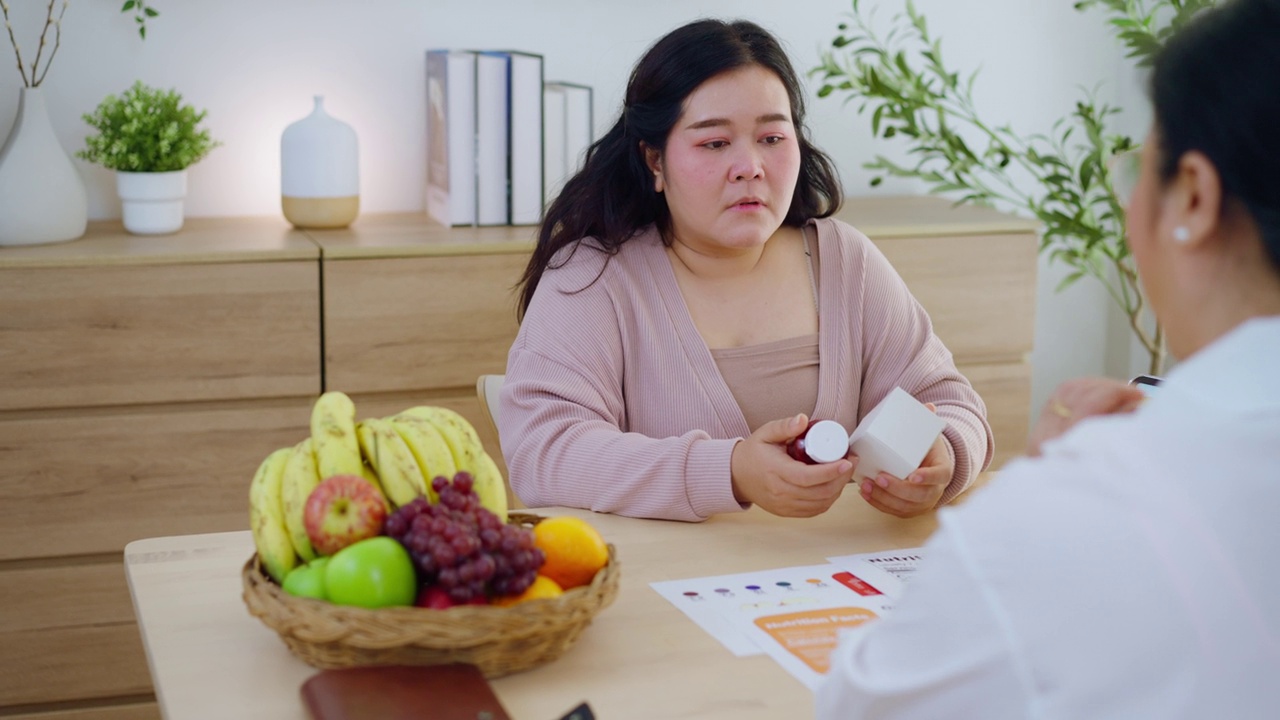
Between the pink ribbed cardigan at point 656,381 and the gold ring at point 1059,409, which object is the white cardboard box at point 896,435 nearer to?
the pink ribbed cardigan at point 656,381

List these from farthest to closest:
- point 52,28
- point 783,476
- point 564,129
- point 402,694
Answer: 1. point 564,129
2. point 52,28
3. point 783,476
4. point 402,694

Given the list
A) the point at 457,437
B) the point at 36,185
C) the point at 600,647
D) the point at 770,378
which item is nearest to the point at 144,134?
the point at 36,185

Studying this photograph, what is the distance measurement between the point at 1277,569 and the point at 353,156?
99.7 inches

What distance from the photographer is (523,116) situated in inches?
119

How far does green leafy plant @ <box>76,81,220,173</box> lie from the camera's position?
2.79 m

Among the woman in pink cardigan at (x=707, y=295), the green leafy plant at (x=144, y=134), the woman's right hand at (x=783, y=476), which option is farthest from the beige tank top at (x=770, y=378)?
the green leafy plant at (x=144, y=134)

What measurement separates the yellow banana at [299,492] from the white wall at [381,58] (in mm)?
2015

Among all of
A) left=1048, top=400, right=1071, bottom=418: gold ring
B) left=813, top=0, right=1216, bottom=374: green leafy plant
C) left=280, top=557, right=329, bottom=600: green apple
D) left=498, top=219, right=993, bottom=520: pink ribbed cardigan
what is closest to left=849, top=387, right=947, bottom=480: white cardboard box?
left=498, top=219, right=993, bottom=520: pink ribbed cardigan

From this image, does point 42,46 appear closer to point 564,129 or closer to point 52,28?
point 52,28

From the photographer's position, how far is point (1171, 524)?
2.55 ft

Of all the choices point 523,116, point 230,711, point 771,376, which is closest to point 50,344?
point 523,116

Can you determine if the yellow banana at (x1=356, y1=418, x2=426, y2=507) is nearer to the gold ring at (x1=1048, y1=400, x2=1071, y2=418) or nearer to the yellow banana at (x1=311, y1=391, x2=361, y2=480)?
the yellow banana at (x1=311, y1=391, x2=361, y2=480)

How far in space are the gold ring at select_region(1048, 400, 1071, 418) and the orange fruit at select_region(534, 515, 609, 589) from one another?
1.54 ft

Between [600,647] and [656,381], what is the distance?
804 mm
